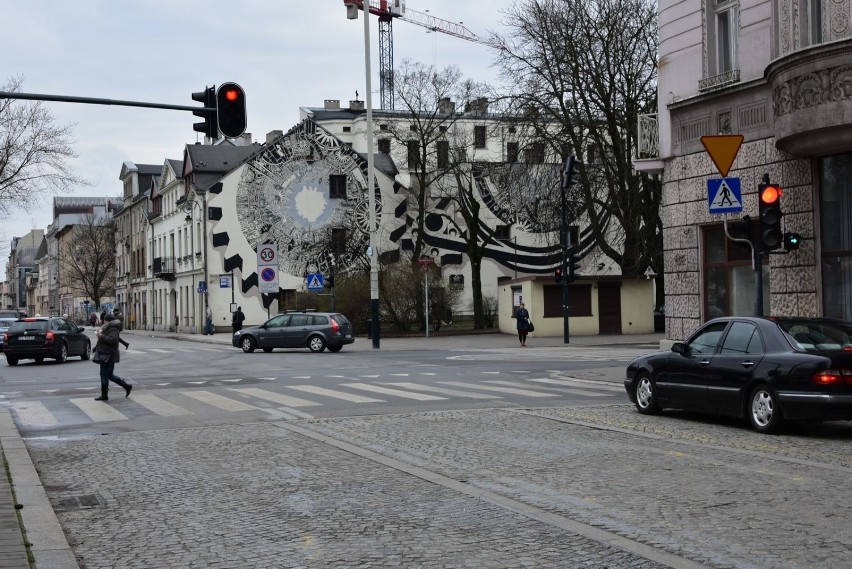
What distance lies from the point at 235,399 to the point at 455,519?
1130 cm

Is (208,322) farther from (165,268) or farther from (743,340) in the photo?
(743,340)

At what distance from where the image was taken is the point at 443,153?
58.4m

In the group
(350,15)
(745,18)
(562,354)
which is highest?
(350,15)

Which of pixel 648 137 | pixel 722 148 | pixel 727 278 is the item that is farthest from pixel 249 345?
pixel 722 148

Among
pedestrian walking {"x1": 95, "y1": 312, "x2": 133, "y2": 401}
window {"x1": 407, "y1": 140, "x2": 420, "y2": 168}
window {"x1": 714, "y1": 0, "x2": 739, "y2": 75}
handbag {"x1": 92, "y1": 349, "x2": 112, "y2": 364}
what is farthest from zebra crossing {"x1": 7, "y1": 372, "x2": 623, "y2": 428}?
window {"x1": 407, "y1": 140, "x2": 420, "y2": 168}

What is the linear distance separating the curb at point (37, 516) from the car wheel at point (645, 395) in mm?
8120

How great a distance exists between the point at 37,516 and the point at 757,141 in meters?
18.0

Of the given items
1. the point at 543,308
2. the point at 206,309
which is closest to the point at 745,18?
the point at 543,308

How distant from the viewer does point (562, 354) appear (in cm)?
3309

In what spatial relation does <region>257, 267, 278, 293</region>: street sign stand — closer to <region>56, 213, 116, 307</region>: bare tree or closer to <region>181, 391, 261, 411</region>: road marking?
<region>181, 391, 261, 411</region>: road marking

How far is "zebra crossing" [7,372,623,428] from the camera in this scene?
16.3m

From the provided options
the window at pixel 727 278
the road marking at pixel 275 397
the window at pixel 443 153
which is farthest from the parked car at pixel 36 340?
the window at pixel 443 153

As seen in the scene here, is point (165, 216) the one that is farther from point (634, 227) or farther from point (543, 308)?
point (634, 227)

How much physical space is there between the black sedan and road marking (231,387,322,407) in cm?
574
